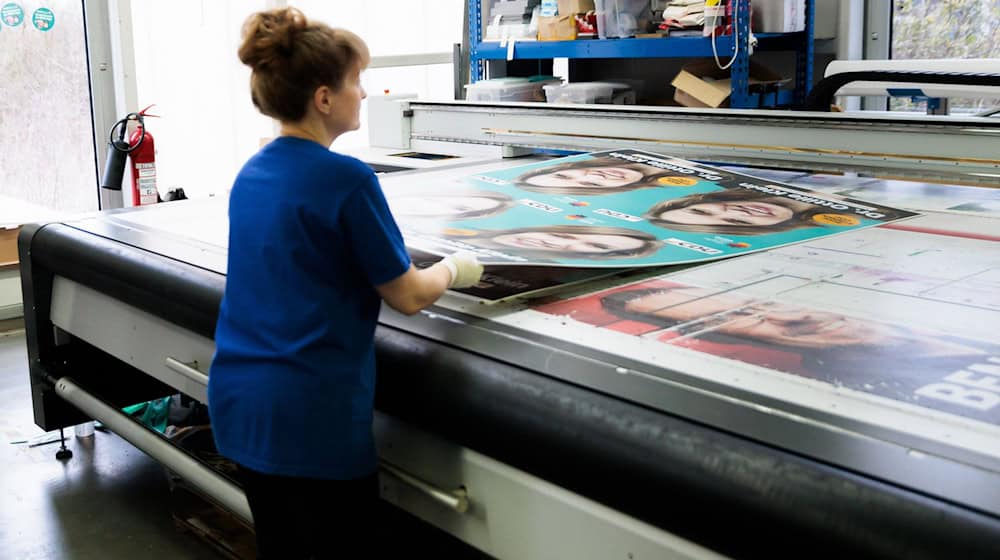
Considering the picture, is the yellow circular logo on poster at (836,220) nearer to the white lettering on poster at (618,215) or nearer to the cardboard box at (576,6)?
the white lettering on poster at (618,215)

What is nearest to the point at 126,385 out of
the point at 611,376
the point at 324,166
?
the point at 324,166

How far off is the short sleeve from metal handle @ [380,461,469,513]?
0.27m

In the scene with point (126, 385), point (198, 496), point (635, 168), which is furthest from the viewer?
point (126, 385)

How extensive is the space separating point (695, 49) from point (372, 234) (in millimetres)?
2449

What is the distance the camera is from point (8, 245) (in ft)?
12.6

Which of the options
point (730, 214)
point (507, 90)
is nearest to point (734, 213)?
point (730, 214)

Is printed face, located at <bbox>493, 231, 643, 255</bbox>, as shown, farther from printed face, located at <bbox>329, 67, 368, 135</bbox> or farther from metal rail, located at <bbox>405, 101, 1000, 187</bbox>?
metal rail, located at <bbox>405, 101, 1000, 187</bbox>

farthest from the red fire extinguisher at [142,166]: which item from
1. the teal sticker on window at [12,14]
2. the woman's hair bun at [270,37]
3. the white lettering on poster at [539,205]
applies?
the woman's hair bun at [270,37]

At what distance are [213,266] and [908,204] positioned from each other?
4.43 feet

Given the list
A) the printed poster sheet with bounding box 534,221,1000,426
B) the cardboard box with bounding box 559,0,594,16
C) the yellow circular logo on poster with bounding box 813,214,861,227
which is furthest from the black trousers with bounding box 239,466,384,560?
the cardboard box with bounding box 559,0,594,16

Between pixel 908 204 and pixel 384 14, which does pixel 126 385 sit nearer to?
pixel 908 204

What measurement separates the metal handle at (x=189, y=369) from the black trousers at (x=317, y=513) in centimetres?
38

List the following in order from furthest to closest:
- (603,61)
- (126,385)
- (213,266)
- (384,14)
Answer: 1. (384,14)
2. (603,61)
3. (126,385)
4. (213,266)

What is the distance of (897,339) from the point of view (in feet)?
3.65
